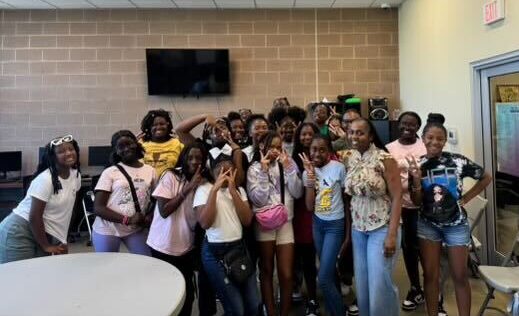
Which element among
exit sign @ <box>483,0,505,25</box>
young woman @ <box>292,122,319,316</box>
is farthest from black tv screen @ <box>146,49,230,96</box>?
exit sign @ <box>483,0,505,25</box>

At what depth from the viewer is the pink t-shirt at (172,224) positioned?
7.82 feet

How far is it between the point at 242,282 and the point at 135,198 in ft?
2.64

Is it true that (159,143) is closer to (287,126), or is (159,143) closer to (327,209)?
(287,126)

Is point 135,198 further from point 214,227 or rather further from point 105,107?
point 105,107

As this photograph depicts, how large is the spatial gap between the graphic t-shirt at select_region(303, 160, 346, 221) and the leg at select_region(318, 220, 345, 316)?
0.19 feet

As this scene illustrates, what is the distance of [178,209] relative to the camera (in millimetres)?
2408

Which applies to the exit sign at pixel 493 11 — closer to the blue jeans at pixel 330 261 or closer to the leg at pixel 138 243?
the blue jeans at pixel 330 261

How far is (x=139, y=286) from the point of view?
1626 mm

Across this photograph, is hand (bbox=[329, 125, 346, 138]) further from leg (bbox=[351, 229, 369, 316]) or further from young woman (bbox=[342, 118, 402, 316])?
leg (bbox=[351, 229, 369, 316])

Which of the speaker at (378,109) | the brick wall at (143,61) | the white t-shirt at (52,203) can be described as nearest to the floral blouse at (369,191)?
the white t-shirt at (52,203)

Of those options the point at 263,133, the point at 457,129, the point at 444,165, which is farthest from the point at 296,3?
the point at 444,165

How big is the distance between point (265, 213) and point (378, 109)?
3730 mm

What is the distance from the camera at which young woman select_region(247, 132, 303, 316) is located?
255 cm

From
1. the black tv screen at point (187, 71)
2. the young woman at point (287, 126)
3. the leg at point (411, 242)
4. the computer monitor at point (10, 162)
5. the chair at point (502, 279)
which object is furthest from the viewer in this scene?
the black tv screen at point (187, 71)
